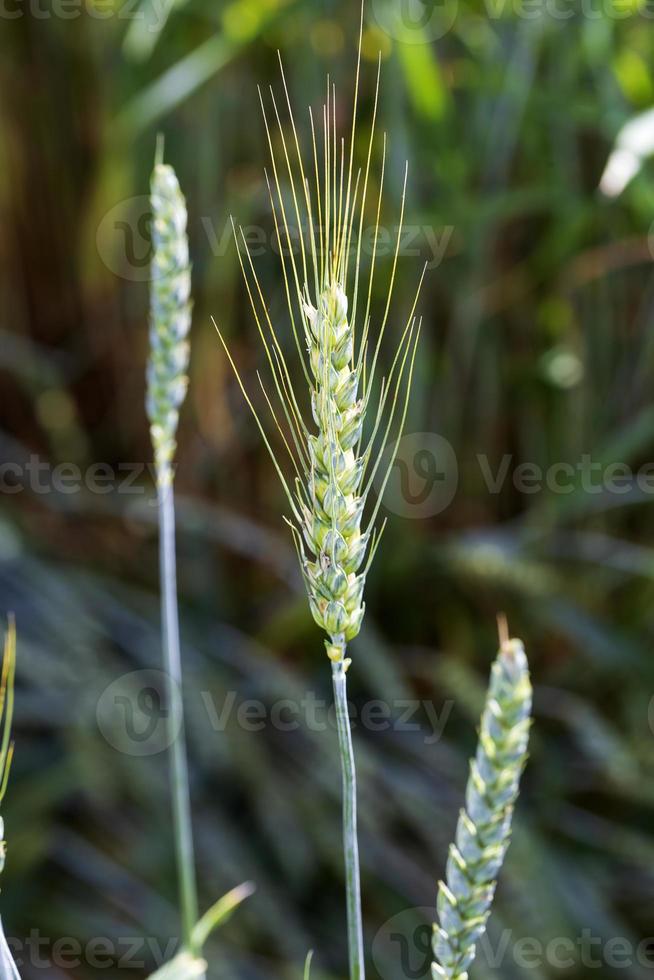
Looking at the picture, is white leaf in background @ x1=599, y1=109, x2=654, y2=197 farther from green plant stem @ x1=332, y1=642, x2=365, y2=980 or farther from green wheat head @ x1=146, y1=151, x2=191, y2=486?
green plant stem @ x1=332, y1=642, x2=365, y2=980

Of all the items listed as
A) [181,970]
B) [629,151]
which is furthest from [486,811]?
[629,151]

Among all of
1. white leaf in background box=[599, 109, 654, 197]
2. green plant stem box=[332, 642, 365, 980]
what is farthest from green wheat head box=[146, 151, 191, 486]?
white leaf in background box=[599, 109, 654, 197]

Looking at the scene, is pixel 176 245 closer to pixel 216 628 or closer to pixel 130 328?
pixel 216 628

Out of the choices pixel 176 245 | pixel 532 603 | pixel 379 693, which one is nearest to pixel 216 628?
pixel 379 693

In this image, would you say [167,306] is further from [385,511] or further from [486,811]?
[385,511]

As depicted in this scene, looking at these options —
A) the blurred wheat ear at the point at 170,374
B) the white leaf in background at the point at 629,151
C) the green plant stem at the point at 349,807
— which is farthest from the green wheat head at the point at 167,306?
the white leaf in background at the point at 629,151

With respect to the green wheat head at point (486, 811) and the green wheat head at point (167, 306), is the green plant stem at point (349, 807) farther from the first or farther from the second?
the green wheat head at point (167, 306)
